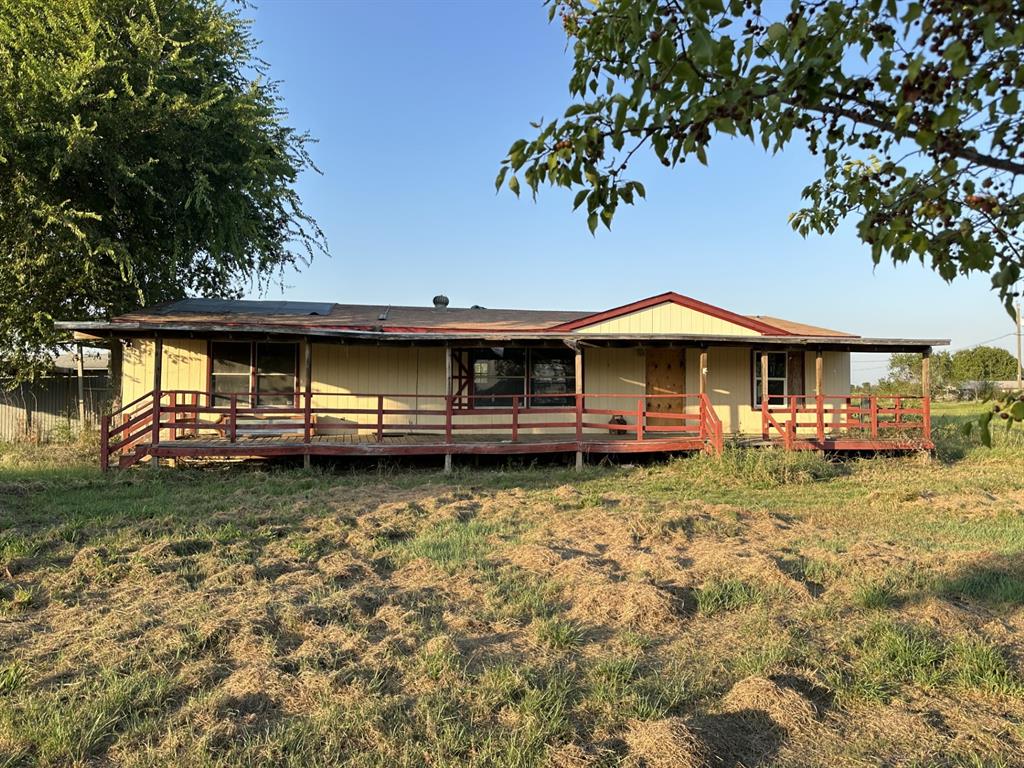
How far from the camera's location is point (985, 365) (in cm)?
7031

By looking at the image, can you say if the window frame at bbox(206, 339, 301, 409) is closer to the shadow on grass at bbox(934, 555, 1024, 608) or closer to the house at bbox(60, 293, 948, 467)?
the house at bbox(60, 293, 948, 467)

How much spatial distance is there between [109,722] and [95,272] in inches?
603

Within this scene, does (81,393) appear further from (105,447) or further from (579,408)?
(579,408)

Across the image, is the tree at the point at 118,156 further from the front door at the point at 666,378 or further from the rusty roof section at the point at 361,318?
the front door at the point at 666,378

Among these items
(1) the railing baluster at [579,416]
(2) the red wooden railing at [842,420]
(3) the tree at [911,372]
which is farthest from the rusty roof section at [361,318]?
(3) the tree at [911,372]

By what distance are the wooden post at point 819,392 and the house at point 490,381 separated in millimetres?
52

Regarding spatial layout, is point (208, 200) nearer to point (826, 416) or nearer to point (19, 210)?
point (19, 210)

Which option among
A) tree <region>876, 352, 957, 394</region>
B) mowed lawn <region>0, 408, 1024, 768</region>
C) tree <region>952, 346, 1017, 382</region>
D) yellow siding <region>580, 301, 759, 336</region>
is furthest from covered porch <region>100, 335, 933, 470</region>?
tree <region>952, 346, 1017, 382</region>

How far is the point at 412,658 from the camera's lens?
154 inches

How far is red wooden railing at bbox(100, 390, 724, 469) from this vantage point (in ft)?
39.9

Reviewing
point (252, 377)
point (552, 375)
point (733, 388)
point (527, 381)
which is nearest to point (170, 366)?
point (252, 377)

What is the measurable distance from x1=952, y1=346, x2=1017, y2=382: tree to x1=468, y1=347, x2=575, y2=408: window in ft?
234

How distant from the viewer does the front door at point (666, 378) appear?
15346 millimetres

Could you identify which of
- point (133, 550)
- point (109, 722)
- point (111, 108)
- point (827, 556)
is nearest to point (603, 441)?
point (827, 556)
